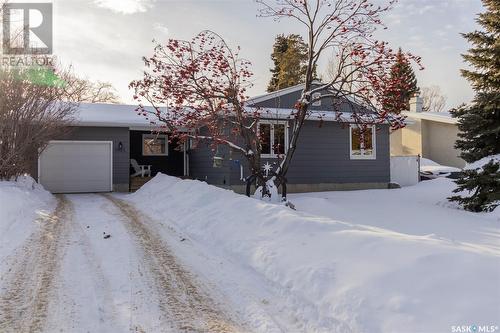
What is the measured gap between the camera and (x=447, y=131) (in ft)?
88.6

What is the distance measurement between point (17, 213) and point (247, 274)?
6187mm

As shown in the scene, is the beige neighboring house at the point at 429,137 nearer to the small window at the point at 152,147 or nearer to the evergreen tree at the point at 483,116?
the evergreen tree at the point at 483,116

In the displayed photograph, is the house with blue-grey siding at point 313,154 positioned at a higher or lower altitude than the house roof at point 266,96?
lower

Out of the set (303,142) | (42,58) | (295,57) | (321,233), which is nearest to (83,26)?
(42,58)

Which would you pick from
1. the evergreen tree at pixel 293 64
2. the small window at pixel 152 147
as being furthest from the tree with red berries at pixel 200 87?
the evergreen tree at pixel 293 64

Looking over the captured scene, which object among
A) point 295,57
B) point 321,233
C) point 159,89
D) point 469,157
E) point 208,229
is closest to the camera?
point 321,233

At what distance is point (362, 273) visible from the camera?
4.09 m

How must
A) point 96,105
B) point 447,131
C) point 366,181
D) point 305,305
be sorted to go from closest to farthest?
1. point 305,305
2. point 366,181
3. point 96,105
4. point 447,131

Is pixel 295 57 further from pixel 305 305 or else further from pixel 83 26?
pixel 305 305

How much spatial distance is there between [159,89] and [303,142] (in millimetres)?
6919

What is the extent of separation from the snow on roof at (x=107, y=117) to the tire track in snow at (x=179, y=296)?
372 inches

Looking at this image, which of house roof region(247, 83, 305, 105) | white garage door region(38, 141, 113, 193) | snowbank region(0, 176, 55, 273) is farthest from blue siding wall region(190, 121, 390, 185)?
snowbank region(0, 176, 55, 273)

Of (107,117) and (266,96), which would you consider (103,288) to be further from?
(107,117)

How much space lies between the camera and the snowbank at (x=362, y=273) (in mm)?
3264
